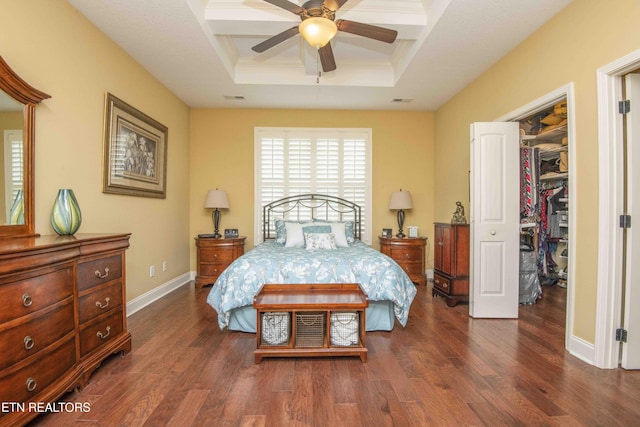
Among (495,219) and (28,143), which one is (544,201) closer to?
(495,219)

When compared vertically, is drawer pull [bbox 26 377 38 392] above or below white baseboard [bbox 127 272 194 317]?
above

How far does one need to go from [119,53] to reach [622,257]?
15.7 feet

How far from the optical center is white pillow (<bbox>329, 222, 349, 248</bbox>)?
414 centimetres

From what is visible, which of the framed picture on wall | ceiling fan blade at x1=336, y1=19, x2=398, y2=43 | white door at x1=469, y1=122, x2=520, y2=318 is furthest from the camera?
white door at x1=469, y1=122, x2=520, y2=318

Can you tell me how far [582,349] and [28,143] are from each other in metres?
4.35

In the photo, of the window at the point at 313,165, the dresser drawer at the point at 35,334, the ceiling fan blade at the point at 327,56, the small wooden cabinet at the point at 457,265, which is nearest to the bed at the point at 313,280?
the small wooden cabinet at the point at 457,265

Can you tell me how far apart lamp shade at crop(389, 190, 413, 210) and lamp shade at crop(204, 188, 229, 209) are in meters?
2.62

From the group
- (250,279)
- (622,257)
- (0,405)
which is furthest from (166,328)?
(622,257)

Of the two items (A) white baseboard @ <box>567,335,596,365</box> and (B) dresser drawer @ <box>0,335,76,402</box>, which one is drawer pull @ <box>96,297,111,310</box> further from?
(A) white baseboard @ <box>567,335,596,365</box>

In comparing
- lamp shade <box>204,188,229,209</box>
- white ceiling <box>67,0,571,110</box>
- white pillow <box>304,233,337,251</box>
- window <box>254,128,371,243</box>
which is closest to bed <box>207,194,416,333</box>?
white pillow <box>304,233,337,251</box>

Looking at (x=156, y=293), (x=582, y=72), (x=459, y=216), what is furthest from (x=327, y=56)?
(x=156, y=293)

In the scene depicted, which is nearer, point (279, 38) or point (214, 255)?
point (279, 38)

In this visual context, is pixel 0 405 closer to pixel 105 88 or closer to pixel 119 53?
pixel 105 88

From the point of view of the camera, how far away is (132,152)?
3.44 m
